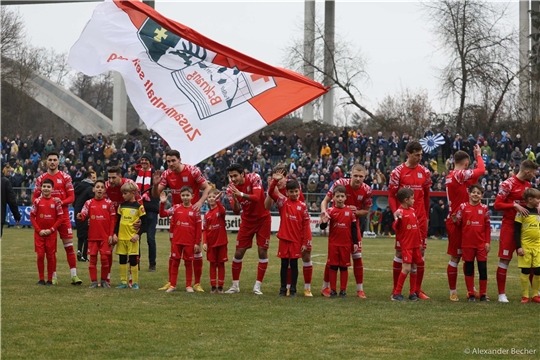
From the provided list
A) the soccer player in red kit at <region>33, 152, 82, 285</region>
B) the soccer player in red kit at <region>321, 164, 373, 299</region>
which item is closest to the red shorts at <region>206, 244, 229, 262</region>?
the soccer player in red kit at <region>321, 164, 373, 299</region>

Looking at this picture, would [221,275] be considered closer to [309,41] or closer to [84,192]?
[84,192]

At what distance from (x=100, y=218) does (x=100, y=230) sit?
0.71ft

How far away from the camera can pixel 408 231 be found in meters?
12.5

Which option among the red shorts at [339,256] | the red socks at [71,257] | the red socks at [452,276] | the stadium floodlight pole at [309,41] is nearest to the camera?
the red socks at [452,276]

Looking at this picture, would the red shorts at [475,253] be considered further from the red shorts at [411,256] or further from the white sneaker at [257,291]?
the white sneaker at [257,291]

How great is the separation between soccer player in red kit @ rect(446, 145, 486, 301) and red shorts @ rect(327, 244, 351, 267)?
1.63m

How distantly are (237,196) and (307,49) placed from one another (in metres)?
43.4

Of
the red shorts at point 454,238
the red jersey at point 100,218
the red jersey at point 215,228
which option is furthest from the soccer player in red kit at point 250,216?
the red shorts at point 454,238

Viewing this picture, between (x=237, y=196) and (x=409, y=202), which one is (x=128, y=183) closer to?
(x=237, y=196)

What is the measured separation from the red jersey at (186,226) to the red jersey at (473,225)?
430 cm

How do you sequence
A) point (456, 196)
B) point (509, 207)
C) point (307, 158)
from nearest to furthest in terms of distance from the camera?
point (509, 207) < point (456, 196) < point (307, 158)

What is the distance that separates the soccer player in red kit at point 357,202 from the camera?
13.1 metres

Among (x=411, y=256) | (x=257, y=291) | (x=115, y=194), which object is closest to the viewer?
(x=411, y=256)

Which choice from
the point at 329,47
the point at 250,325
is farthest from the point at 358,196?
the point at 329,47
